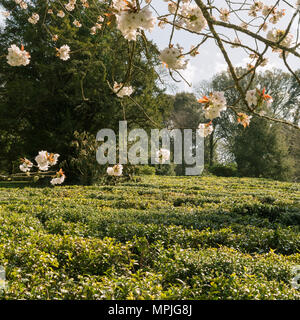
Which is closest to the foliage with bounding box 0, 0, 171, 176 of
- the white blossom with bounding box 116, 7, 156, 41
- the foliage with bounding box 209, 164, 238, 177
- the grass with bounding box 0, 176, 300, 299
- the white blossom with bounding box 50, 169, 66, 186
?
the grass with bounding box 0, 176, 300, 299

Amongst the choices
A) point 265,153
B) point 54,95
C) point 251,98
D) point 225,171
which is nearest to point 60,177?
point 251,98

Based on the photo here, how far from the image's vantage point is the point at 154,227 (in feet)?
12.8

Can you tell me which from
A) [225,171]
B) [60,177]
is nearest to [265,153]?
[225,171]

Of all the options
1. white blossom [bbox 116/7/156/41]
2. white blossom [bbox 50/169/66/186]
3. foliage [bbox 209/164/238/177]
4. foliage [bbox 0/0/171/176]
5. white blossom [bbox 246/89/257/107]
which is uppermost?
foliage [bbox 0/0/171/176]

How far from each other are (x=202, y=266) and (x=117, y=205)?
364 centimetres

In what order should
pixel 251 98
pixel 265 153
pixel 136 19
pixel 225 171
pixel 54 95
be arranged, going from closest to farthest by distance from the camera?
1. pixel 136 19
2. pixel 251 98
3. pixel 54 95
4. pixel 265 153
5. pixel 225 171

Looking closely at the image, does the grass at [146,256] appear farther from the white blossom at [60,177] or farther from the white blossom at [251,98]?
the white blossom at [251,98]

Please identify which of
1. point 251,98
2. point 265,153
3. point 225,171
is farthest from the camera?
point 225,171

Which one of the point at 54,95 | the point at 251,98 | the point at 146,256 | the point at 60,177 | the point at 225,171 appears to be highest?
the point at 54,95

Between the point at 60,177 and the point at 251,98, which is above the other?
the point at 251,98

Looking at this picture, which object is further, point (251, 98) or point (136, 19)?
point (251, 98)

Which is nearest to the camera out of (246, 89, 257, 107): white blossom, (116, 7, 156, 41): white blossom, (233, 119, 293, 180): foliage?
(116, 7, 156, 41): white blossom

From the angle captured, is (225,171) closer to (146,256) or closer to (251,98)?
(146,256)

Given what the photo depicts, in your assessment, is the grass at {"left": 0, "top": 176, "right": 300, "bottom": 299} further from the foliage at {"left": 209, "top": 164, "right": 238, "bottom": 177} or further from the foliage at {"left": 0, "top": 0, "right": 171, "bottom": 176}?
the foliage at {"left": 209, "top": 164, "right": 238, "bottom": 177}
